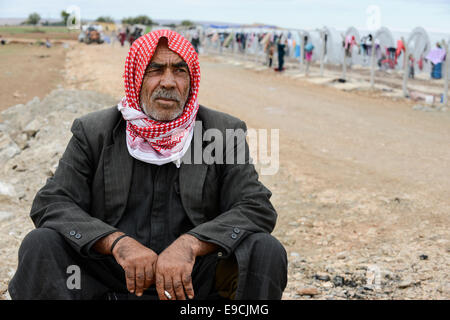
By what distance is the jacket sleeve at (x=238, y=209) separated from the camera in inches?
81.5

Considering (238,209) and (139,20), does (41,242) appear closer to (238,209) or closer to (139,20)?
(238,209)

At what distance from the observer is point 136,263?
77.7 inches

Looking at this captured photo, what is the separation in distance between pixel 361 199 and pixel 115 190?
334 centimetres

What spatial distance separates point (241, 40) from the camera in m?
28.0

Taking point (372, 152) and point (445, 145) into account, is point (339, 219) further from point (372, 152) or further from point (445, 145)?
point (445, 145)

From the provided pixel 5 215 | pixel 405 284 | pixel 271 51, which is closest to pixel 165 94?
pixel 405 284

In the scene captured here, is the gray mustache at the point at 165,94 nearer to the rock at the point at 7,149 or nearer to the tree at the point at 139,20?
the rock at the point at 7,149

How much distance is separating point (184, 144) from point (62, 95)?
8.26 m

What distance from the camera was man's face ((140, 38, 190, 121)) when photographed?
2.32m

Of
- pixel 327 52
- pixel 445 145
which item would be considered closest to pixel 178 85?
pixel 445 145

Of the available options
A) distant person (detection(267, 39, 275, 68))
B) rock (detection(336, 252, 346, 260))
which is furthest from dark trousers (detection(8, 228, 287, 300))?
distant person (detection(267, 39, 275, 68))

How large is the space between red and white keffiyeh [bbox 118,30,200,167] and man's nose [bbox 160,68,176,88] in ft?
0.29

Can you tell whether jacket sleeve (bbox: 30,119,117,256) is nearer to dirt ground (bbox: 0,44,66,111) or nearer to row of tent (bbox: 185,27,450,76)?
dirt ground (bbox: 0,44,66,111)

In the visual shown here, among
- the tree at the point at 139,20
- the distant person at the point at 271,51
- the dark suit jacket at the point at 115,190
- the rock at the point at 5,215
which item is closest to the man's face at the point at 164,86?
the dark suit jacket at the point at 115,190
